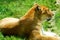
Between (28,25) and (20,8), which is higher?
(20,8)

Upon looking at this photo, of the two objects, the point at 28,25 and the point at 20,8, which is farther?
the point at 20,8

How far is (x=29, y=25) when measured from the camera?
838cm

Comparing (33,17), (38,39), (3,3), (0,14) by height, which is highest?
(3,3)

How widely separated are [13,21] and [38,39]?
1082 millimetres

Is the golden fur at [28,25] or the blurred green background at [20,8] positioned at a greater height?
the blurred green background at [20,8]

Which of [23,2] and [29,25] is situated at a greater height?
[23,2]

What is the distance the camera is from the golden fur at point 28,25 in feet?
27.4

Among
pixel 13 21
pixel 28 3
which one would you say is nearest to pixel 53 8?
pixel 28 3

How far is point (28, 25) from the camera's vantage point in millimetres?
8367

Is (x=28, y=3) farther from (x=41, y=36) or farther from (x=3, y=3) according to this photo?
(x=41, y=36)

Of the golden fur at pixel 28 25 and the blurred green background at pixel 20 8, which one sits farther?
the blurred green background at pixel 20 8

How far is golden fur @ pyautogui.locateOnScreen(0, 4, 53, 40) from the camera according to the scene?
8346mm

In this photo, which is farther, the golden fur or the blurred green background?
the blurred green background

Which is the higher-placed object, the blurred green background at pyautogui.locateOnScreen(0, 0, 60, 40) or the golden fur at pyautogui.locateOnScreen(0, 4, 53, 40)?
the blurred green background at pyautogui.locateOnScreen(0, 0, 60, 40)
